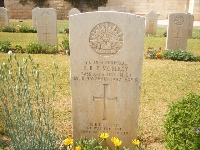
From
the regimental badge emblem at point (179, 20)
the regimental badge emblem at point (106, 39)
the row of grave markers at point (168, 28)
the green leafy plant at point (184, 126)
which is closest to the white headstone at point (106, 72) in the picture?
the regimental badge emblem at point (106, 39)

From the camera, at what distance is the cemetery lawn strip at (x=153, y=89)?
4.10 metres

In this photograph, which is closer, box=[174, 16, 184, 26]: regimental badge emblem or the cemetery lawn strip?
the cemetery lawn strip

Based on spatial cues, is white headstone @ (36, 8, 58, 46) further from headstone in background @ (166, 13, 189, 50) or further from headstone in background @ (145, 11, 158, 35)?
headstone in background @ (145, 11, 158, 35)

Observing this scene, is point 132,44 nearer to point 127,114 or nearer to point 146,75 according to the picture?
point 127,114

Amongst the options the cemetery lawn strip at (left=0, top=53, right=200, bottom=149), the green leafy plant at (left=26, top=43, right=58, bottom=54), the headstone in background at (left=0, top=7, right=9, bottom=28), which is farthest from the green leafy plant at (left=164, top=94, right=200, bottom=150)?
the headstone in background at (left=0, top=7, right=9, bottom=28)

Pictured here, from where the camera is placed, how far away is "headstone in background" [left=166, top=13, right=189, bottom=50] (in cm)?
932

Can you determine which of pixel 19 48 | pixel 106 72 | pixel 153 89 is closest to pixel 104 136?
pixel 106 72

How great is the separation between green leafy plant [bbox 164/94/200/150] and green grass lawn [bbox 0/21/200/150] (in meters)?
0.70

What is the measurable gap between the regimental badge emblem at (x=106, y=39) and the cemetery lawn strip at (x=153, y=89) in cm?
150

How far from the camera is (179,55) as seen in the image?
873cm

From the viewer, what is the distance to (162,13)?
24.7 m

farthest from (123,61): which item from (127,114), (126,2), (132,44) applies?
(126,2)

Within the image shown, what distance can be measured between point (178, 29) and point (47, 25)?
15.8 feet

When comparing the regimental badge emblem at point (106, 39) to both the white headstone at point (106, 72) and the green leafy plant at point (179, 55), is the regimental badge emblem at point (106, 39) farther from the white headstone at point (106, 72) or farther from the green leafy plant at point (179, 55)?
the green leafy plant at point (179, 55)
